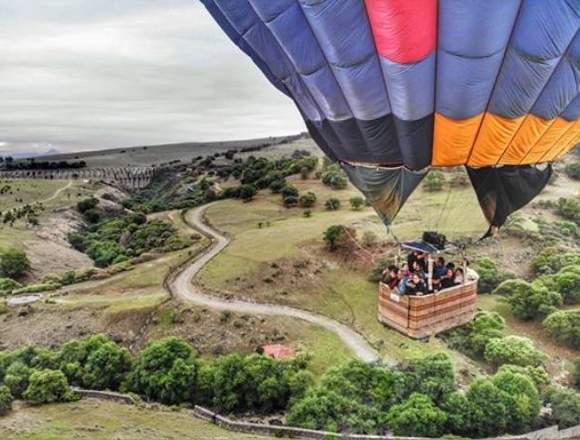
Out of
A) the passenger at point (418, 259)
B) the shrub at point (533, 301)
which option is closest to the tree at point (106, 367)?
the passenger at point (418, 259)

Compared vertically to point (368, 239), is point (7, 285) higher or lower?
lower

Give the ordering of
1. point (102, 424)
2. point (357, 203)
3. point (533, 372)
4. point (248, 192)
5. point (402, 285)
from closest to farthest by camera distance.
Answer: point (402, 285) → point (102, 424) → point (533, 372) → point (357, 203) → point (248, 192)

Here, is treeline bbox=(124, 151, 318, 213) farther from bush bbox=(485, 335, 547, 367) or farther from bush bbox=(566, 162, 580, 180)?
bush bbox=(485, 335, 547, 367)

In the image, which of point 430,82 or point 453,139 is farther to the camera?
point 453,139

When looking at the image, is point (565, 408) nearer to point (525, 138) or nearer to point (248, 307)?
point (248, 307)

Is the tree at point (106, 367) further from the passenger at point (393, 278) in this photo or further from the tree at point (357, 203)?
the tree at point (357, 203)

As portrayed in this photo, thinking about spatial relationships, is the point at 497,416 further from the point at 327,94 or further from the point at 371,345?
the point at 327,94

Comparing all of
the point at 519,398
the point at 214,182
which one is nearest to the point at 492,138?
the point at 519,398
